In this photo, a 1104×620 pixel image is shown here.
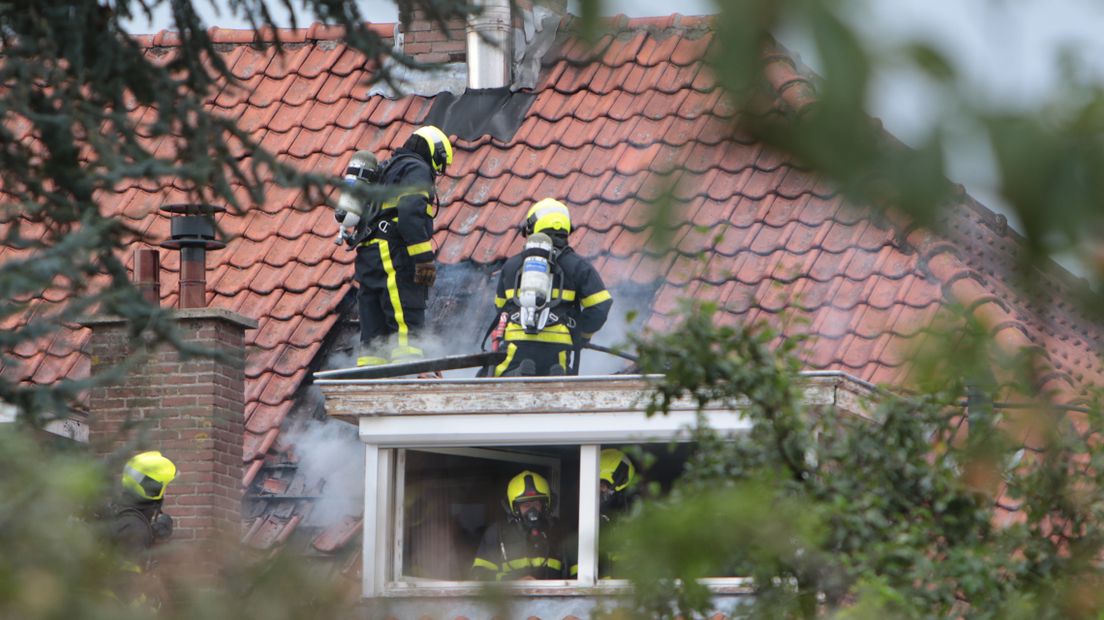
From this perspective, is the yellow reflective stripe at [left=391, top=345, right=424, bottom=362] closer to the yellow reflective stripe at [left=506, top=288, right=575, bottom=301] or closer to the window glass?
the window glass

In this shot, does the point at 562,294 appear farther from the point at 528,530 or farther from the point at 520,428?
the point at 528,530

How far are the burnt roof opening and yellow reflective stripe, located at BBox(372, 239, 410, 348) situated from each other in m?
2.52

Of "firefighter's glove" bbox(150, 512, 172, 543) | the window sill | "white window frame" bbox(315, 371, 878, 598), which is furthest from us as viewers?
"white window frame" bbox(315, 371, 878, 598)

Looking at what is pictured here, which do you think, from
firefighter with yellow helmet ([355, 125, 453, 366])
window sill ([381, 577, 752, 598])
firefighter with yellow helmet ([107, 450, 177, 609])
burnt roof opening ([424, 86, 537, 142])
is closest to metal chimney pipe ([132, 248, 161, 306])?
firefighter with yellow helmet ([355, 125, 453, 366])

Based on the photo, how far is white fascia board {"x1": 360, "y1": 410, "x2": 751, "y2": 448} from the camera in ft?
28.7

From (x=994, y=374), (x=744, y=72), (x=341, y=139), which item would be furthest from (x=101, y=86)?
(x=341, y=139)

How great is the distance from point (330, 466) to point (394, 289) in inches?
47.9

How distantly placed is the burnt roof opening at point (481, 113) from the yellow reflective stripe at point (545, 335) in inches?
127

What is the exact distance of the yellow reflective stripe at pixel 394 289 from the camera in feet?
33.1

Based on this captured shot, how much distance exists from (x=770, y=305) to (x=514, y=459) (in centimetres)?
187

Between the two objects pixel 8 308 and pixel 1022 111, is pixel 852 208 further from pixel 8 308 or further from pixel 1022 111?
pixel 8 308

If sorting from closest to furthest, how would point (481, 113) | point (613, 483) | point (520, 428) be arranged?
point (520, 428)
point (613, 483)
point (481, 113)

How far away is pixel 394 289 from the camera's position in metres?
10.1

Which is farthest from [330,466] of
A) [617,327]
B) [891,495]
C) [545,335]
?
[891,495]
